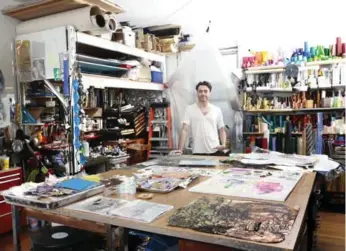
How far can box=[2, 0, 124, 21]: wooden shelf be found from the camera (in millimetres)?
3098

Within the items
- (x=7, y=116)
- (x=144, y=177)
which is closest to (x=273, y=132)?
(x=144, y=177)

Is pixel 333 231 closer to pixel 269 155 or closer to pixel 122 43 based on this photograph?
pixel 269 155

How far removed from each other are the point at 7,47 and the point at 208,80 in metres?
2.40

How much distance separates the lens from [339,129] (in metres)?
3.74

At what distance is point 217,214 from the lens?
1.22m

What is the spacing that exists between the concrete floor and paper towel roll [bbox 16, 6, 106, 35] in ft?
6.74

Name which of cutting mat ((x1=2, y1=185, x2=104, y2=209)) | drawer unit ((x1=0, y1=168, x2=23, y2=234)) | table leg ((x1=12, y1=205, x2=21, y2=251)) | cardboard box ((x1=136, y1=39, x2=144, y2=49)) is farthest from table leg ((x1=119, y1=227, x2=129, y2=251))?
cardboard box ((x1=136, y1=39, x2=144, y2=49))

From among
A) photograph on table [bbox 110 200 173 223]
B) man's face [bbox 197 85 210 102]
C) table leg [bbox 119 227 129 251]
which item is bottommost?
table leg [bbox 119 227 129 251]

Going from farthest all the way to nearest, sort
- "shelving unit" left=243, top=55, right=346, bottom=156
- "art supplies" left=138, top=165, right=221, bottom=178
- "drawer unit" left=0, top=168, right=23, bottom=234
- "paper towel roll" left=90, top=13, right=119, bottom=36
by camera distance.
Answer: "shelving unit" left=243, top=55, right=346, bottom=156
"paper towel roll" left=90, top=13, right=119, bottom=36
"drawer unit" left=0, top=168, right=23, bottom=234
"art supplies" left=138, top=165, right=221, bottom=178

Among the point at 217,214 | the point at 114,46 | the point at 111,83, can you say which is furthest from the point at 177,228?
the point at 114,46

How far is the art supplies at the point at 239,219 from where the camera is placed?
1.04 m

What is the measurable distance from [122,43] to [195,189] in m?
2.75

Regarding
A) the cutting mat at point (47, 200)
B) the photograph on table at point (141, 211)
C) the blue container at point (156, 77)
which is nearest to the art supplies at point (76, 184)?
the cutting mat at point (47, 200)

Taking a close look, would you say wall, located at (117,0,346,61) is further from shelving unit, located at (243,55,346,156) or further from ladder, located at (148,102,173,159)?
ladder, located at (148,102,173,159)
